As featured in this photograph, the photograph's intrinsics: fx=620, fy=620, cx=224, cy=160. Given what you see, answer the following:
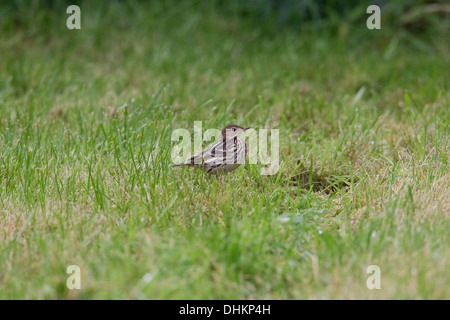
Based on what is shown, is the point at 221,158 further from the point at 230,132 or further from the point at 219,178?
the point at 230,132

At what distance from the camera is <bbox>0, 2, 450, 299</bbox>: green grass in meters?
3.11

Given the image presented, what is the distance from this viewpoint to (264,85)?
20.8 feet

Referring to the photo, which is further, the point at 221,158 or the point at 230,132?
the point at 230,132

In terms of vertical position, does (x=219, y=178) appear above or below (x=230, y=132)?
below

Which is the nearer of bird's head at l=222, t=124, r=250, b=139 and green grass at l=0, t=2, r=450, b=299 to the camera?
green grass at l=0, t=2, r=450, b=299

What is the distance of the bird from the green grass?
0.08 m

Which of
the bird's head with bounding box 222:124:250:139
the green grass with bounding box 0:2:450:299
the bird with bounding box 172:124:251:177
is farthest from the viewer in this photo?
the bird's head with bounding box 222:124:250:139

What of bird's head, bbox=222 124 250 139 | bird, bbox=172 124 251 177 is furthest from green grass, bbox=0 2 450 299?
bird's head, bbox=222 124 250 139

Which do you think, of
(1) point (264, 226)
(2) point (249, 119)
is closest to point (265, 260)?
(1) point (264, 226)

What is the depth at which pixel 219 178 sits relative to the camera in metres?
4.29

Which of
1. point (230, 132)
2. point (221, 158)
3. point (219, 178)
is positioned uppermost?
A: point (230, 132)

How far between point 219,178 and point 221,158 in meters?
0.16

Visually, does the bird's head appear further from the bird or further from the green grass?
the green grass

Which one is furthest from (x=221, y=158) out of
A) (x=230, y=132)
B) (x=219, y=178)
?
(x=230, y=132)
